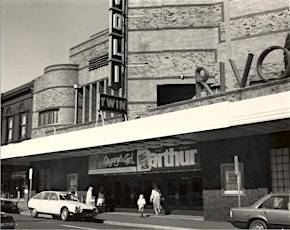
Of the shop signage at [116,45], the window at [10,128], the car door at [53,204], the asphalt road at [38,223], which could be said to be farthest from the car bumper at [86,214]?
the shop signage at [116,45]

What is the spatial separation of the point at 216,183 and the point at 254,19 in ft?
25.9

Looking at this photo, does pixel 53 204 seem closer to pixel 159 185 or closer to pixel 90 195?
pixel 90 195

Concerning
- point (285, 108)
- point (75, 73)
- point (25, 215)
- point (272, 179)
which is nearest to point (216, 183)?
point (272, 179)

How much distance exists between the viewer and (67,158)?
1418cm

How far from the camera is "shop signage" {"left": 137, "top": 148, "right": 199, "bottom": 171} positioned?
15.3 meters

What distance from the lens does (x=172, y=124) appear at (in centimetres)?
1354

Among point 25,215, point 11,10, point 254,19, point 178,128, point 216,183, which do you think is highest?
point 254,19

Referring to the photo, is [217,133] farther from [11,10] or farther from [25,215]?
[11,10]

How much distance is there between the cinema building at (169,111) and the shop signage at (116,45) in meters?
0.06

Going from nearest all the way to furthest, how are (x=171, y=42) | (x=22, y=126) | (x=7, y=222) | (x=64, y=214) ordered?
1. (x=7, y=222)
2. (x=64, y=214)
3. (x=22, y=126)
4. (x=171, y=42)

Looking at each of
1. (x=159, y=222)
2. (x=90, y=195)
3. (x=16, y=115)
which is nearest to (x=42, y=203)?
(x=90, y=195)

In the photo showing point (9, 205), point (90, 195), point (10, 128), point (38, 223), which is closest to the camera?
point (38, 223)

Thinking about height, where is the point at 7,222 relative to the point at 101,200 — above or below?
below

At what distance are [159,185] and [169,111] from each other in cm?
321
